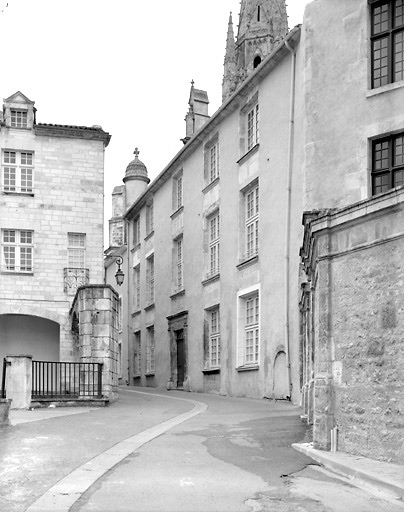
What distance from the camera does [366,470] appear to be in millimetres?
8594

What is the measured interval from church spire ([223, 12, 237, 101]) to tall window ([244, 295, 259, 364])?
47333mm

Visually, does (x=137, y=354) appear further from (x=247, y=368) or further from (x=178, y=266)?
(x=247, y=368)

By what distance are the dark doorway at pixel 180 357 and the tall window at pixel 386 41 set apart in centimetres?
1459

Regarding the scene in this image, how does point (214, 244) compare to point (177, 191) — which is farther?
point (177, 191)

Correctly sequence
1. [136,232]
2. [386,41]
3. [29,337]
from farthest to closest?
1. [136,232]
2. [29,337]
3. [386,41]

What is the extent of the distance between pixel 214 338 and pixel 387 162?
10799 millimetres

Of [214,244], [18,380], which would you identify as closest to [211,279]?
[214,244]

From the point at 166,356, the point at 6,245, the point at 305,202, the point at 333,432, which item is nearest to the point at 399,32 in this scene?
the point at 305,202

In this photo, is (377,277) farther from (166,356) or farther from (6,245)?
(166,356)

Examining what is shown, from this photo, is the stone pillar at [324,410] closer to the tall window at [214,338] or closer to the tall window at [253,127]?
the tall window at [253,127]

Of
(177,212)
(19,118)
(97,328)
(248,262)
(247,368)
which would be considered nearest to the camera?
(97,328)

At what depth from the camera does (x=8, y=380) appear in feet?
56.4

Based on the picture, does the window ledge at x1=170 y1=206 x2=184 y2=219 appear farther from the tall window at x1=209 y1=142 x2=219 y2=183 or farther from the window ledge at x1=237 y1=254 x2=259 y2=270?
the window ledge at x1=237 y1=254 x2=259 y2=270

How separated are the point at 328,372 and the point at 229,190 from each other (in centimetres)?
1533
